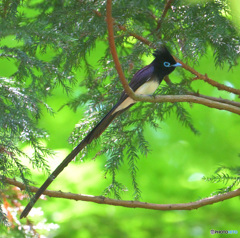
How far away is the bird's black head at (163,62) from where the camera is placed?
2.19 metres

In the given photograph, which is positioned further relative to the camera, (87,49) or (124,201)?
(87,49)

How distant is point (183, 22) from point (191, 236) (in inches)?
75.4

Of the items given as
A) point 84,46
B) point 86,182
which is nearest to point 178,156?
point 86,182

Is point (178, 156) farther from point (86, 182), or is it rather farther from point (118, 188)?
point (118, 188)

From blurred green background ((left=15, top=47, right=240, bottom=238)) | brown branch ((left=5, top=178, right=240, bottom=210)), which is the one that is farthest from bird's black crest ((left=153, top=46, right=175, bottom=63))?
blurred green background ((left=15, top=47, right=240, bottom=238))

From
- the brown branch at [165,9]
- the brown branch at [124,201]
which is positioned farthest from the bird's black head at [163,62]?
the brown branch at [124,201]

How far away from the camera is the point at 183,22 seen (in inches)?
74.8

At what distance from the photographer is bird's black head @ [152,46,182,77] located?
7.18ft

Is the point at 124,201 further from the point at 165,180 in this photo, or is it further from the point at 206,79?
the point at 165,180

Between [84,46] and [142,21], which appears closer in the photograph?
[84,46]

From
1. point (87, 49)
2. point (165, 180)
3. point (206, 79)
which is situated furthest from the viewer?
point (165, 180)

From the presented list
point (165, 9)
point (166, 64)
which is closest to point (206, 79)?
point (166, 64)

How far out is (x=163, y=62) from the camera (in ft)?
7.31

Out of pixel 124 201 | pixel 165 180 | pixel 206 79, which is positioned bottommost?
pixel 124 201
